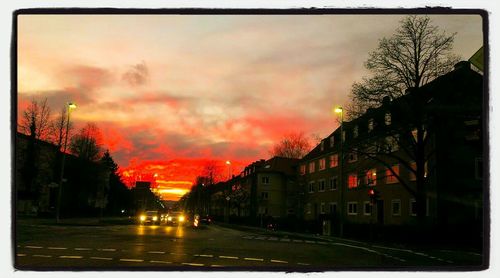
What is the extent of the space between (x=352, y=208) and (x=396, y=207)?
9377 mm

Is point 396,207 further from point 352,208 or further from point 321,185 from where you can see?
point 321,185

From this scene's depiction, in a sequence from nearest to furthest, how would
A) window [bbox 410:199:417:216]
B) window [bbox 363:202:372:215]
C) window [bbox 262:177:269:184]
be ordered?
window [bbox 410:199:417:216]
window [bbox 363:202:372:215]
window [bbox 262:177:269:184]

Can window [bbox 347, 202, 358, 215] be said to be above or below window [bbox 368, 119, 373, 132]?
below

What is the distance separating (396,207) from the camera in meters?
43.7

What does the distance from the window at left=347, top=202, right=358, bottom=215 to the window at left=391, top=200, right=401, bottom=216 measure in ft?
25.7

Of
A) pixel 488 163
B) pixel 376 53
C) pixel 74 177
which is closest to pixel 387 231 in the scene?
pixel 376 53

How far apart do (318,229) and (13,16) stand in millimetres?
37302

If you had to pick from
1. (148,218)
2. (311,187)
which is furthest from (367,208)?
(148,218)

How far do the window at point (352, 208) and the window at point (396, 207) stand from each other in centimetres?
785

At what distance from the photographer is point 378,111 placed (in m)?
30.2

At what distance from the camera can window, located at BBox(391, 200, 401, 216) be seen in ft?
141

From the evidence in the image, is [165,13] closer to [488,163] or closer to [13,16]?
[13,16]

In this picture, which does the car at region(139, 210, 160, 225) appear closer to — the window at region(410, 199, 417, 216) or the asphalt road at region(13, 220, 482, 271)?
the window at region(410, 199, 417, 216)

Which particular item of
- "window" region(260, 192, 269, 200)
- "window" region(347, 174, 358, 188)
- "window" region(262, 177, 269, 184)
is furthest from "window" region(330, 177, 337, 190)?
"window" region(262, 177, 269, 184)
